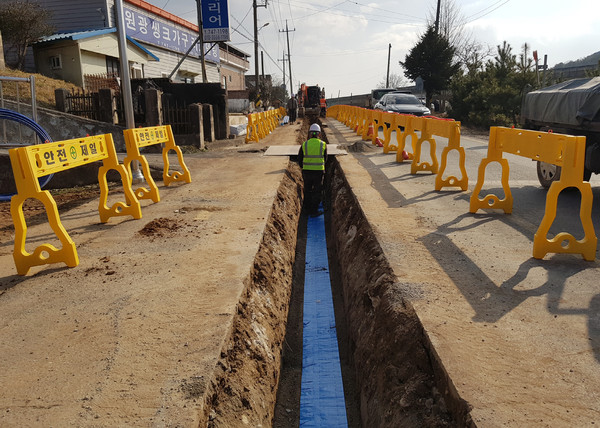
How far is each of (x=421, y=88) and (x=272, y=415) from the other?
4222cm

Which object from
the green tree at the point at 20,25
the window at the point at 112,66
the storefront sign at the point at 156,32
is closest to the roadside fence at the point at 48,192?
the green tree at the point at 20,25

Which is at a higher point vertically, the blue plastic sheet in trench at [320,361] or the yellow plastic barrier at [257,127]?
the yellow plastic barrier at [257,127]

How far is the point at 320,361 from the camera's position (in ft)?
16.8

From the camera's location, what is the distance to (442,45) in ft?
140

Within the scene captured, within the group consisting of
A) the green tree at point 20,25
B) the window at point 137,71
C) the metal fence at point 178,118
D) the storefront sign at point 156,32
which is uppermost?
the storefront sign at point 156,32

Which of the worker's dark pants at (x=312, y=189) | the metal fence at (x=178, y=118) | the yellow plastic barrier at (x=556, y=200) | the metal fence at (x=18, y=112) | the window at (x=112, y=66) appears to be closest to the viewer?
the yellow plastic barrier at (x=556, y=200)

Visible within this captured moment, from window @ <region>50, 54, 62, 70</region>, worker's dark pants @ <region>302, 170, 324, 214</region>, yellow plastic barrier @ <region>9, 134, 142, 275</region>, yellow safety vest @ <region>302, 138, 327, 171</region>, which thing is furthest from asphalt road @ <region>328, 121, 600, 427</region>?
window @ <region>50, 54, 62, 70</region>

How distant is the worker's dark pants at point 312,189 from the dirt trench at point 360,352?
409 centimetres

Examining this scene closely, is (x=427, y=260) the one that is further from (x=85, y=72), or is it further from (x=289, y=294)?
(x=85, y=72)

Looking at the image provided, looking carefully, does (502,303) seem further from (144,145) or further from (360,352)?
(144,145)

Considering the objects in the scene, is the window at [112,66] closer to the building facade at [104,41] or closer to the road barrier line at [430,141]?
the building facade at [104,41]

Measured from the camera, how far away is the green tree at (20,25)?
22.1 metres

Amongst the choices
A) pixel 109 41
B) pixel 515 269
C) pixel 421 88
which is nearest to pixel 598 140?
pixel 515 269

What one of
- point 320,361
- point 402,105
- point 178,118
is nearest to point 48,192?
point 320,361
